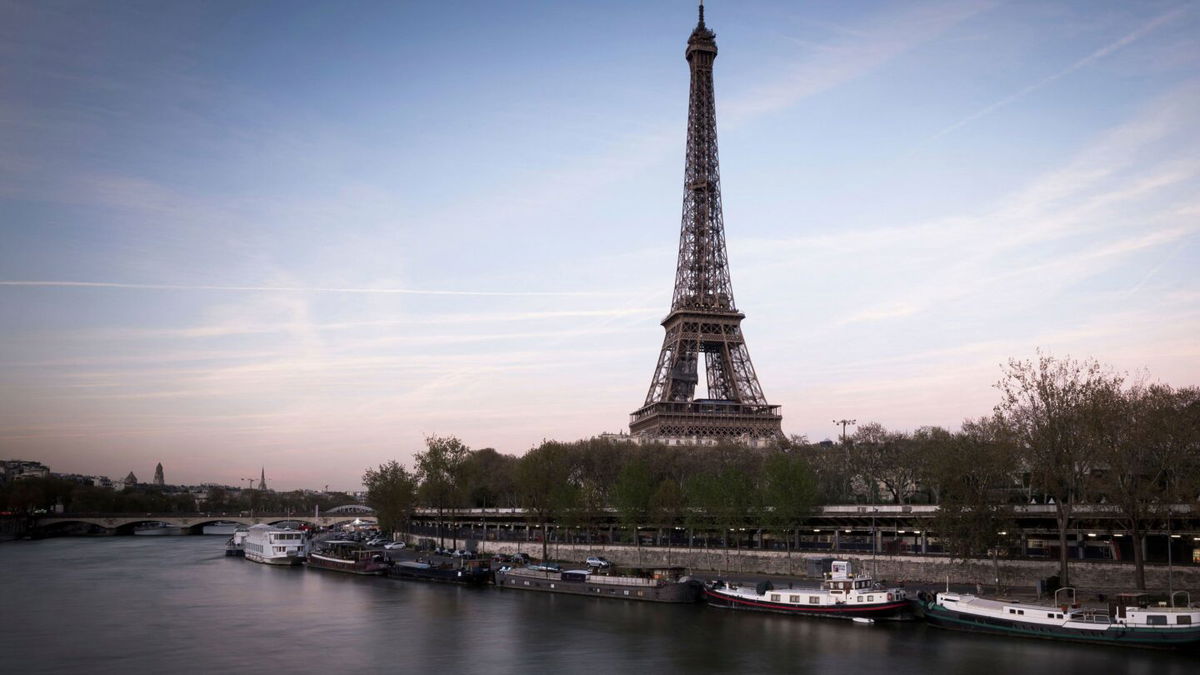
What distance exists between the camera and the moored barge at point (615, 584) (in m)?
64.1

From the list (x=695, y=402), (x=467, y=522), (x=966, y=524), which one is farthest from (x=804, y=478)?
(x=467, y=522)

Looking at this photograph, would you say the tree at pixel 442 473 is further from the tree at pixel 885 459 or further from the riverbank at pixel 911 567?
the tree at pixel 885 459

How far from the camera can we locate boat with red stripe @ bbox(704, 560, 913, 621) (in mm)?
54750

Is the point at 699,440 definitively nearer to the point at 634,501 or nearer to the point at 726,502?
the point at 634,501

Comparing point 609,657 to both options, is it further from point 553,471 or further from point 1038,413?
point 553,471

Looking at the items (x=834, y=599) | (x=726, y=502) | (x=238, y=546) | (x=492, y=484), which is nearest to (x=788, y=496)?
(x=726, y=502)

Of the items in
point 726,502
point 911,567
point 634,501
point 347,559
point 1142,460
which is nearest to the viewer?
point 1142,460

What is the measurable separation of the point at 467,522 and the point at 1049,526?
78.0 m

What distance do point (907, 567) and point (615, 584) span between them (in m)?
20.3

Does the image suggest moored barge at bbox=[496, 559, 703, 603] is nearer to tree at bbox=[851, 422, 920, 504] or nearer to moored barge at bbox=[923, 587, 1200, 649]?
moored barge at bbox=[923, 587, 1200, 649]

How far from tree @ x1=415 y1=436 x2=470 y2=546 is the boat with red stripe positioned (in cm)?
4905

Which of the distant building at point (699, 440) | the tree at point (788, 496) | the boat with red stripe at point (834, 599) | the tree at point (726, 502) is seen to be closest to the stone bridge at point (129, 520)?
the distant building at point (699, 440)

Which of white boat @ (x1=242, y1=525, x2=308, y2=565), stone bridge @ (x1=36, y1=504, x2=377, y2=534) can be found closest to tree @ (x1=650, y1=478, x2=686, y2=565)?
white boat @ (x1=242, y1=525, x2=308, y2=565)

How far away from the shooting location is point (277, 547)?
100m
